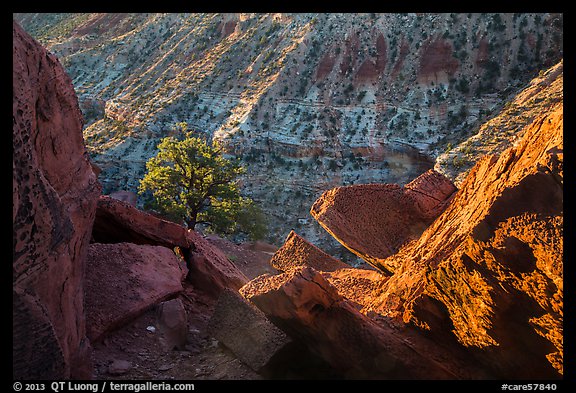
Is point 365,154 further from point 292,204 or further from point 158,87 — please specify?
A: point 158,87

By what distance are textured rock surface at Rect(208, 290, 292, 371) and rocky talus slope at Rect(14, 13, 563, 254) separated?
98.0 feet

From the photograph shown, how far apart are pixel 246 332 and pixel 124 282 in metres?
2.11

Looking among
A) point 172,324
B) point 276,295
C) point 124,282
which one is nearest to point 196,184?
point 124,282

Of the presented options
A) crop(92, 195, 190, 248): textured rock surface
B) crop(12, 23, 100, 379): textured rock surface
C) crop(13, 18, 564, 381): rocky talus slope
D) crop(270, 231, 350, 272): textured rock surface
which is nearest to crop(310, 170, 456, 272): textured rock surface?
crop(13, 18, 564, 381): rocky talus slope

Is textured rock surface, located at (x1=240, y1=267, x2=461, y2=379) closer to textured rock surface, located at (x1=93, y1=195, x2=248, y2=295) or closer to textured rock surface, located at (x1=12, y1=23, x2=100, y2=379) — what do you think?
textured rock surface, located at (x1=12, y1=23, x2=100, y2=379)

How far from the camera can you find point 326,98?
48.6m

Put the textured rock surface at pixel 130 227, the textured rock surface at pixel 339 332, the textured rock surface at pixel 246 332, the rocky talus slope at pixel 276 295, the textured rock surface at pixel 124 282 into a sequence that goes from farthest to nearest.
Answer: the textured rock surface at pixel 130 227 → the textured rock surface at pixel 124 282 → the textured rock surface at pixel 246 332 → the textured rock surface at pixel 339 332 → the rocky talus slope at pixel 276 295

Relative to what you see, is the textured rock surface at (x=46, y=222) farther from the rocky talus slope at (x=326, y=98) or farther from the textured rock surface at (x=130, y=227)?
the rocky talus slope at (x=326, y=98)

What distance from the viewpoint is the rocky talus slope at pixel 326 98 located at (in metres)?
43.2

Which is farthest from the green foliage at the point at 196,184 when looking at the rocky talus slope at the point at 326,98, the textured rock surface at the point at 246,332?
the rocky talus slope at the point at 326,98

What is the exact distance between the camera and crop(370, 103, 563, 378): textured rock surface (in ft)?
15.2

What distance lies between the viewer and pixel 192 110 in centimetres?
5084

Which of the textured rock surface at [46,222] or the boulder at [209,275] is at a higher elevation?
the textured rock surface at [46,222]

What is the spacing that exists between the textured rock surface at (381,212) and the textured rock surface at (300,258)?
2214 mm
